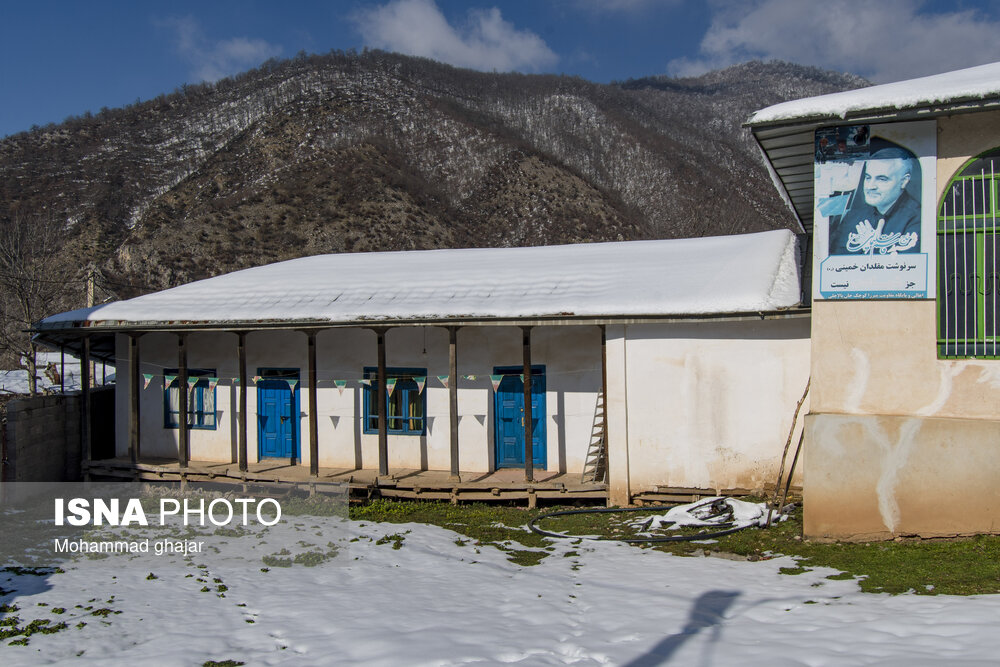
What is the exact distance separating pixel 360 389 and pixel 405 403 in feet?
3.31

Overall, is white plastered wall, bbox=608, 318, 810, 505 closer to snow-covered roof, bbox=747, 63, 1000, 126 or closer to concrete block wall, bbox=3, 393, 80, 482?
snow-covered roof, bbox=747, 63, 1000, 126

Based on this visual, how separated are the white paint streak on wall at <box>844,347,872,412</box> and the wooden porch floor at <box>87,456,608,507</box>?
4.67 metres

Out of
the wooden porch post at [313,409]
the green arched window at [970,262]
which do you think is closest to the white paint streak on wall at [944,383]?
the green arched window at [970,262]

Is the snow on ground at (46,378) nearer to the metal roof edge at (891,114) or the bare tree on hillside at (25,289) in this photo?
the bare tree on hillside at (25,289)

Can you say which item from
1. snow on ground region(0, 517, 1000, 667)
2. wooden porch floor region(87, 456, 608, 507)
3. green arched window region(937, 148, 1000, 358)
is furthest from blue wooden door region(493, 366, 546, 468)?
green arched window region(937, 148, 1000, 358)

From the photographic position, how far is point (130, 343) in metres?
15.1

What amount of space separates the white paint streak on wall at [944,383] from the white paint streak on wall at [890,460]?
26 centimetres

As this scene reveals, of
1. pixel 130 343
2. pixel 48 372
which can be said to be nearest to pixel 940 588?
pixel 130 343

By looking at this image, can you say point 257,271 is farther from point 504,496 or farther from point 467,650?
point 467,650

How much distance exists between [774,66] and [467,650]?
14264 centimetres

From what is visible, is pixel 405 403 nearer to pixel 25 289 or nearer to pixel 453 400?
pixel 453 400

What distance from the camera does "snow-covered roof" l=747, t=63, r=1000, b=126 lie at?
791 cm

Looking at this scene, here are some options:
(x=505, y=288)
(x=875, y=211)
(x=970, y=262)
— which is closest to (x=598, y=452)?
(x=505, y=288)

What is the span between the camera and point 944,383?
834 cm
